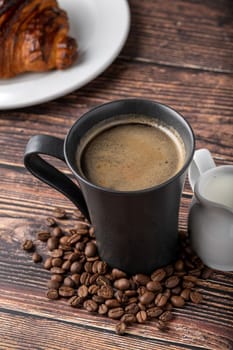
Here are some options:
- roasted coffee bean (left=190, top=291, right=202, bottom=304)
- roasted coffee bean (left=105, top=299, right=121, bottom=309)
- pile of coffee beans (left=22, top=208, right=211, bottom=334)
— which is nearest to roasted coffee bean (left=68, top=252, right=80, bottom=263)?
pile of coffee beans (left=22, top=208, right=211, bottom=334)

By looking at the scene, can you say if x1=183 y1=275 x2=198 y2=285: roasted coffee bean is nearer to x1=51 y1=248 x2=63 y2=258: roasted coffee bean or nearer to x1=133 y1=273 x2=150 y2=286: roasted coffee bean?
x1=133 y1=273 x2=150 y2=286: roasted coffee bean

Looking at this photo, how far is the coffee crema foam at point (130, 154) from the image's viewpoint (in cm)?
103

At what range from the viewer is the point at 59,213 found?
1.25 m

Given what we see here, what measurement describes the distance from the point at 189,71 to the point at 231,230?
54cm

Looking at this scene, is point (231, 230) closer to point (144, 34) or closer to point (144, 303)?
point (144, 303)

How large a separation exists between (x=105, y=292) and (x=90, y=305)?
3 centimetres

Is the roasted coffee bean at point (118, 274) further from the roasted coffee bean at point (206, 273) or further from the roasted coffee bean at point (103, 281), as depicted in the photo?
the roasted coffee bean at point (206, 273)

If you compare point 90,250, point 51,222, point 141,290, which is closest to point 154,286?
point 141,290

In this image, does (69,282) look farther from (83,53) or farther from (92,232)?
(83,53)

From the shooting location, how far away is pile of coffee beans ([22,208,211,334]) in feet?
3.62

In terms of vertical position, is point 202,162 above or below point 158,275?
above

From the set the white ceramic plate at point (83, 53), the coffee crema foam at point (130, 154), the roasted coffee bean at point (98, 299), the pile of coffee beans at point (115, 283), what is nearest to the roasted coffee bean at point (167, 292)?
the pile of coffee beans at point (115, 283)

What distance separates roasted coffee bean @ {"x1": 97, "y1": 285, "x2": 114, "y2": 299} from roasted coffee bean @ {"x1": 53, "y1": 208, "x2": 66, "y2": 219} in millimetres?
179

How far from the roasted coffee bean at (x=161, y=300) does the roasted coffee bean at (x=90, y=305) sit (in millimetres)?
99
